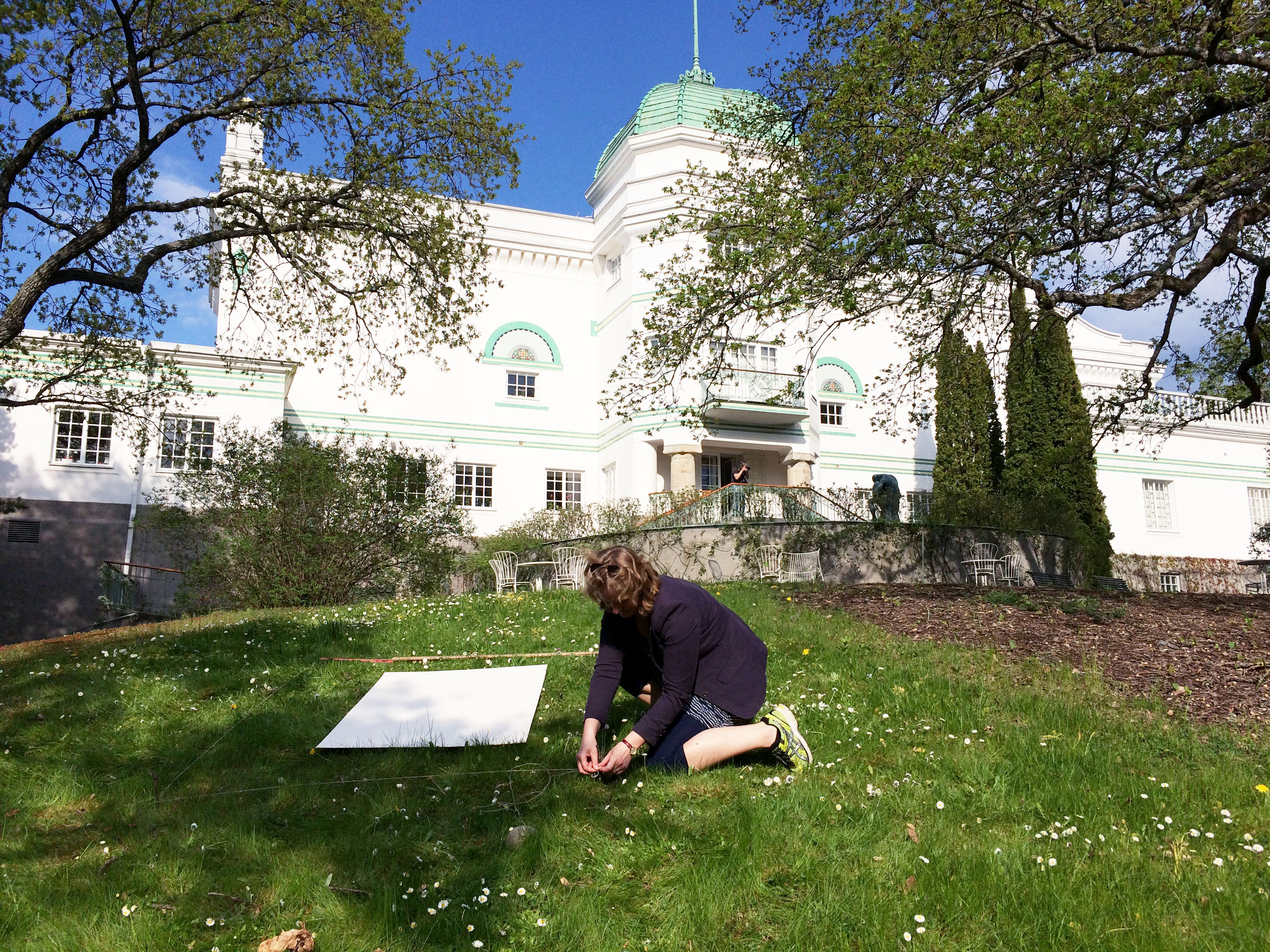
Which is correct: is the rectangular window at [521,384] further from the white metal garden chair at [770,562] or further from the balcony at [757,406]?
the white metal garden chair at [770,562]

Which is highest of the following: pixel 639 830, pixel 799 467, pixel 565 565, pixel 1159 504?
pixel 799 467

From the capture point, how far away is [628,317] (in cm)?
2705

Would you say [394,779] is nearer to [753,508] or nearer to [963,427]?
[753,508]

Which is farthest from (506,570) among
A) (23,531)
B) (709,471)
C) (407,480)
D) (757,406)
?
(23,531)

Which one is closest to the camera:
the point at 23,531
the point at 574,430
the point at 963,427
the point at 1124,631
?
the point at 1124,631

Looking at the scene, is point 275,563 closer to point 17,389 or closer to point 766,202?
point 766,202

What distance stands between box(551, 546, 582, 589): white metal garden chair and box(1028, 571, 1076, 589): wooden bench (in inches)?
336

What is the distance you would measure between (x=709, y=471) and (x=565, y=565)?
452 inches

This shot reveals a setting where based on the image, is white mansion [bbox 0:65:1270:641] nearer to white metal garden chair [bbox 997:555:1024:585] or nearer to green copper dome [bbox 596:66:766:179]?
green copper dome [bbox 596:66:766:179]

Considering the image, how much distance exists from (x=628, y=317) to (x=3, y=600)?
18.2 m

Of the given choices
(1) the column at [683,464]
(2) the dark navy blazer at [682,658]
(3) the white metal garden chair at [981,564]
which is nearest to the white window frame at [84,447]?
(1) the column at [683,464]

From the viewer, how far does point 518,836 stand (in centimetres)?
365

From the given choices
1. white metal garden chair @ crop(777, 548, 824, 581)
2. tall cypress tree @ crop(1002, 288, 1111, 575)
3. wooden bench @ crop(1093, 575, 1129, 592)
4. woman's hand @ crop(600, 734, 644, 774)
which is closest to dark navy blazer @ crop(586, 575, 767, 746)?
woman's hand @ crop(600, 734, 644, 774)

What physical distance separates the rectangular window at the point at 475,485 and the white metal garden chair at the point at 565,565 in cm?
958
